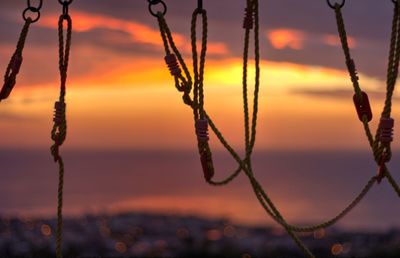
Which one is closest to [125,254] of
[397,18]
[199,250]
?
[199,250]

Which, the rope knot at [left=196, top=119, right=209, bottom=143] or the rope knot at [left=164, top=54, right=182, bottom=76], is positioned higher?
the rope knot at [left=164, top=54, right=182, bottom=76]

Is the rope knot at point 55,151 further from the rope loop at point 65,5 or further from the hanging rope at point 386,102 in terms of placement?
the hanging rope at point 386,102

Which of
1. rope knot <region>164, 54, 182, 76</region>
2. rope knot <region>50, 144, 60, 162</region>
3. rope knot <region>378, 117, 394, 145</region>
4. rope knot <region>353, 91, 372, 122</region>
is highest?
rope knot <region>164, 54, 182, 76</region>

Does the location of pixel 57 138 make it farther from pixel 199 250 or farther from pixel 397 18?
pixel 199 250

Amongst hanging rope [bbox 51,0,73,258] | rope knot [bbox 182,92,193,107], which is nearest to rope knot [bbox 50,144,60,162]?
hanging rope [bbox 51,0,73,258]

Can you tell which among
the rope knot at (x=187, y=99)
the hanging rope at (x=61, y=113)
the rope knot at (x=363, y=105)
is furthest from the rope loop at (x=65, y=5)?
the rope knot at (x=363, y=105)

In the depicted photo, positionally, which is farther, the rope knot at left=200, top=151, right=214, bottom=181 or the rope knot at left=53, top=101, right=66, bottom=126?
the rope knot at left=53, top=101, right=66, bottom=126

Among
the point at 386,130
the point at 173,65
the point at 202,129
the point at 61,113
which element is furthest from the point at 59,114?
the point at 386,130

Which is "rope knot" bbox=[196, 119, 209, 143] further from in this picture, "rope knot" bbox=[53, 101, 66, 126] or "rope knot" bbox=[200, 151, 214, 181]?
"rope knot" bbox=[53, 101, 66, 126]
